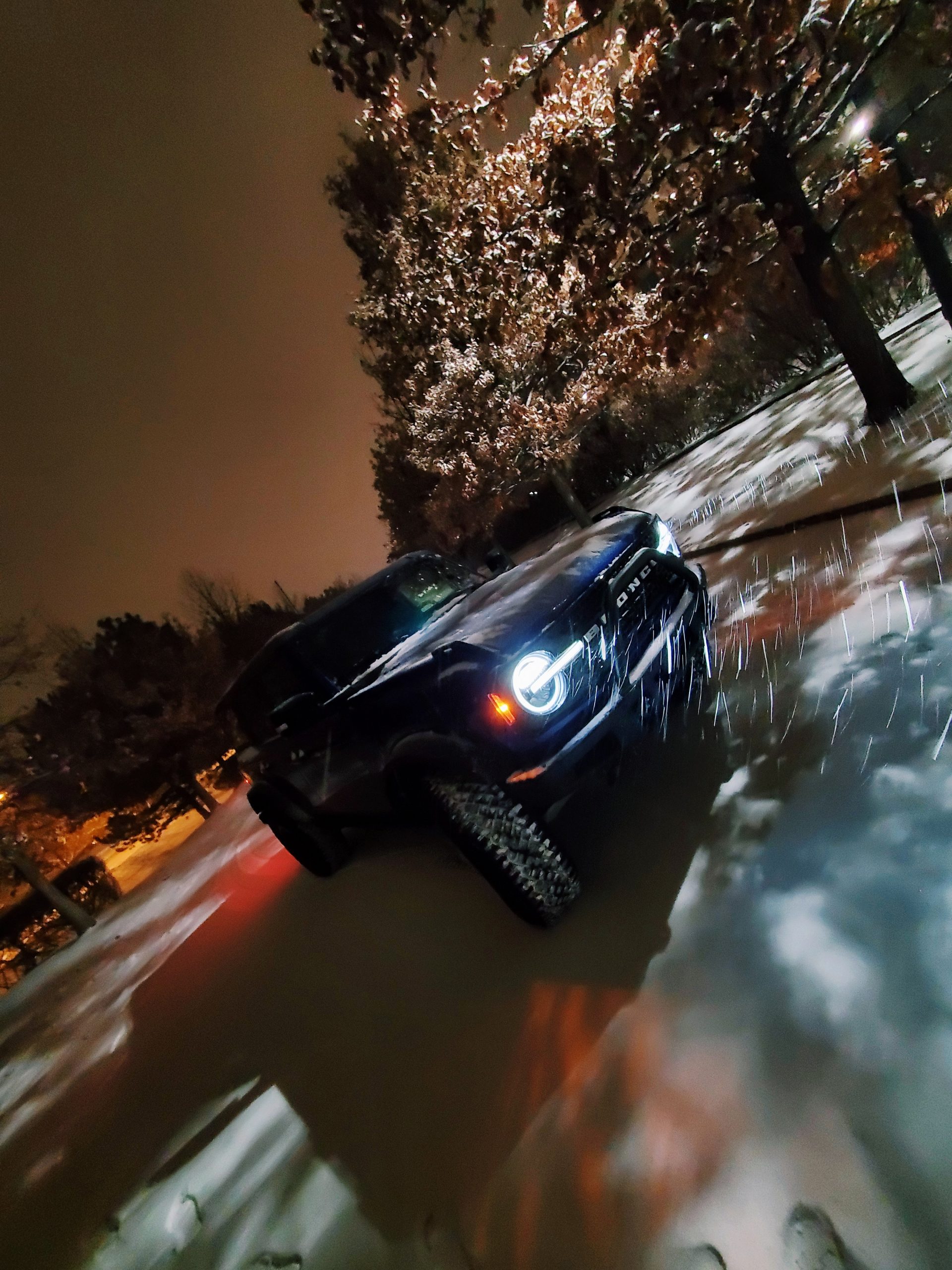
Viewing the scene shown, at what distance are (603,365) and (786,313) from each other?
14.9ft

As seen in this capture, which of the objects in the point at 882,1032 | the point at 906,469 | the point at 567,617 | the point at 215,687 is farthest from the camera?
the point at 215,687

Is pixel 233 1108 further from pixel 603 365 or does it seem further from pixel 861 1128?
pixel 603 365

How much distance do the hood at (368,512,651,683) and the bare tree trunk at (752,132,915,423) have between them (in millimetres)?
3822

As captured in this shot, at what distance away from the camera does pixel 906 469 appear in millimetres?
4453

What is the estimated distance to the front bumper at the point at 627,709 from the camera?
7.41 ft

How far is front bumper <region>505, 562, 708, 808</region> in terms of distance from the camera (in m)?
2.26

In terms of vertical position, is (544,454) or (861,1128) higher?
(544,454)

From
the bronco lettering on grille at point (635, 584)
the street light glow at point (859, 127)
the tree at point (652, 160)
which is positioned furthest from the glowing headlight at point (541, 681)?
the street light glow at point (859, 127)

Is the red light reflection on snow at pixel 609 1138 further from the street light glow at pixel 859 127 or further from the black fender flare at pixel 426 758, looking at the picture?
the street light glow at pixel 859 127

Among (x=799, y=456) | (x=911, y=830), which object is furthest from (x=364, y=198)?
(x=911, y=830)

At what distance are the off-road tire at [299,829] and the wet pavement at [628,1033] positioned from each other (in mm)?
208

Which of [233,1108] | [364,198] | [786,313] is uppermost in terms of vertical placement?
[364,198]

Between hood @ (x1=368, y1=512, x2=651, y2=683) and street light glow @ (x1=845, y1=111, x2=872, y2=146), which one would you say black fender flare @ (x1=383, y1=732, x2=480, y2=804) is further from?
street light glow @ (x1=845, y1=111, x2=872, y2=146)

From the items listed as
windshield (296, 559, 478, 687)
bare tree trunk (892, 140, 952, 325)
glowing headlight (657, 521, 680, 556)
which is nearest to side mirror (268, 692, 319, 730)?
windshield (296, 559, 478, 687)
